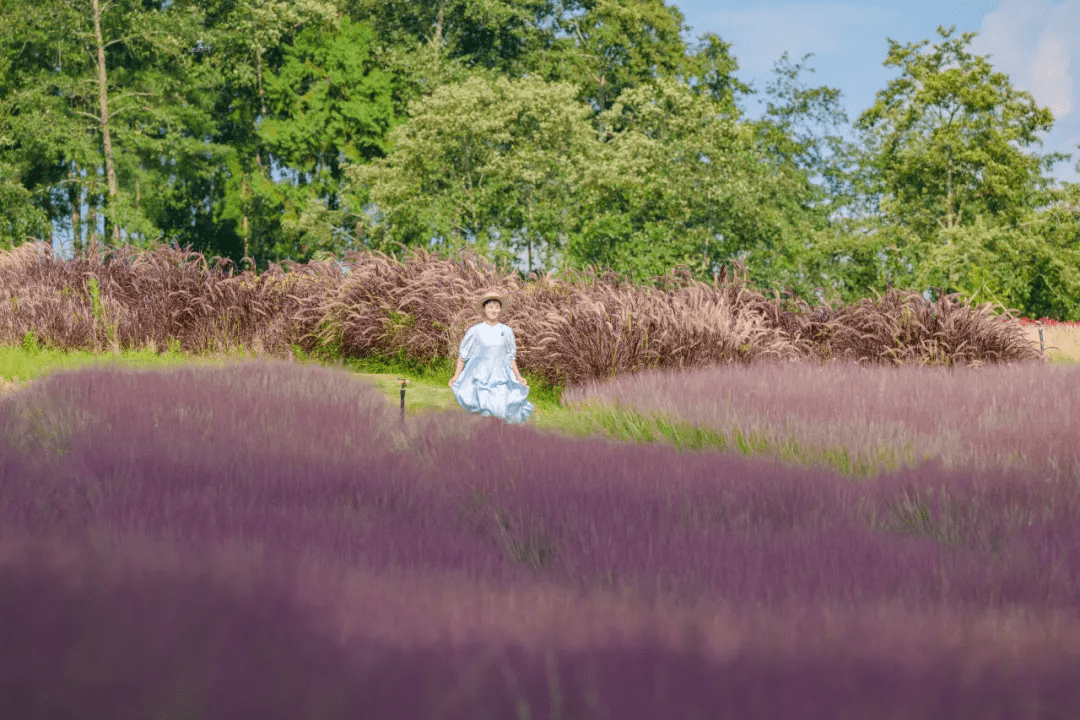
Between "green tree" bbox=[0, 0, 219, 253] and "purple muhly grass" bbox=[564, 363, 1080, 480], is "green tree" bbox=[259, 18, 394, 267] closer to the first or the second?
"green tree" bbox=[0, 0, 219, 253]

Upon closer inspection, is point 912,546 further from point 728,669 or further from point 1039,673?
point 728,669

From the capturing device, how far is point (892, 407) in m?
7.13

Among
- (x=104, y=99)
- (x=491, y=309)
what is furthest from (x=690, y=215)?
(x=104, y=99)

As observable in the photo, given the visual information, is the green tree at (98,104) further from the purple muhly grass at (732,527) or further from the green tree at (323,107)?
the purple muhly grass at (732,527)

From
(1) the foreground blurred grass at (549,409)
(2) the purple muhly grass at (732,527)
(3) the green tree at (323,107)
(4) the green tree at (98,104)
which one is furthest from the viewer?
(3) the green tree at (323,107)

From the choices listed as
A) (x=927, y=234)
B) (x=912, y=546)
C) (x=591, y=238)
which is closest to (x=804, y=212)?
(x=927, y=234)

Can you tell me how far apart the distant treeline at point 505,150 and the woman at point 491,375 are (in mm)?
9483

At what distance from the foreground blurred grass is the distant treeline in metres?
6.54

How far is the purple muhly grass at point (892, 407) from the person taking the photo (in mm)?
5504

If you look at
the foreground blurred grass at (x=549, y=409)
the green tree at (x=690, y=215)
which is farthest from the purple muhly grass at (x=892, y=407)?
the green tree at (x=690, y=215)

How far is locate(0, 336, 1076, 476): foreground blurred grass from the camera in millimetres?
5727

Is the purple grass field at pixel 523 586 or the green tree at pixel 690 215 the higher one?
the green tree at pixel 690 215

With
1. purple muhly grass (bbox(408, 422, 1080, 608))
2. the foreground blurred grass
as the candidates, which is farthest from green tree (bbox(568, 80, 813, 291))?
purple muhly grass (bbox(408, 422, 1080, 608))

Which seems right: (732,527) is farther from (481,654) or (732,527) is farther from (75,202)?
(75,202)
